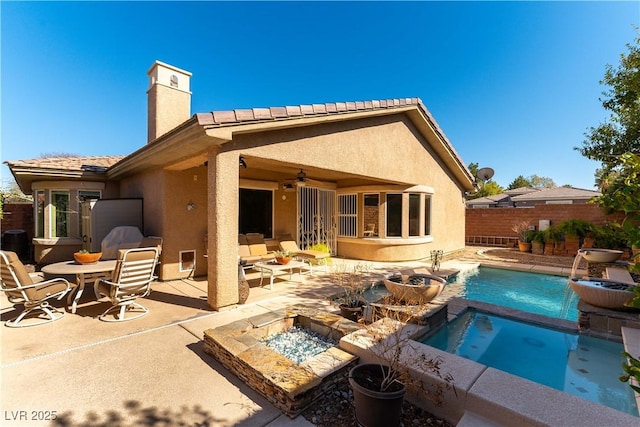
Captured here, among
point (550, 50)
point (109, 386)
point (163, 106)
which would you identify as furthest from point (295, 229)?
point (550, 50)

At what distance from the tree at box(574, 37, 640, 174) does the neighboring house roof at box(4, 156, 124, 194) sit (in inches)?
902

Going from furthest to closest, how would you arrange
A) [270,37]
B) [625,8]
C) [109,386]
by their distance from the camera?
[270,37] < [625,8] < [109,386]

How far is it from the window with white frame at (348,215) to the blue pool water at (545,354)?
7810mm

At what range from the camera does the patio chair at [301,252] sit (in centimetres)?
1114

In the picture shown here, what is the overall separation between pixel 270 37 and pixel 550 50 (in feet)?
42.9

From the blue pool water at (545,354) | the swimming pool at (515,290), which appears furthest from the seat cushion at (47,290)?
the blue pool water at (545,354)

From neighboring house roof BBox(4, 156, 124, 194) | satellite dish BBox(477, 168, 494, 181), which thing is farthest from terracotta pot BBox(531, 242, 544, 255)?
neighboring house roof BBox(4, 156, 124, 194)

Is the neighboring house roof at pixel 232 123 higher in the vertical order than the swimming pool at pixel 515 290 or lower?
higher

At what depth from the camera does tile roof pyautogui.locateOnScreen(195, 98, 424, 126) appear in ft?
18.7

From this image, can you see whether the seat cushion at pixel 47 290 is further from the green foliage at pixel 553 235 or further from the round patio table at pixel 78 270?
the green foliage at pixel 553 235

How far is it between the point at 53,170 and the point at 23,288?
703 centimetres

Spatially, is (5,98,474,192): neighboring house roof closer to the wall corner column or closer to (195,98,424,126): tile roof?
(195,98,424,126): tile roof

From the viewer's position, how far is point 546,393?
316 cm

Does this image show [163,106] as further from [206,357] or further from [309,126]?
[206,357]
